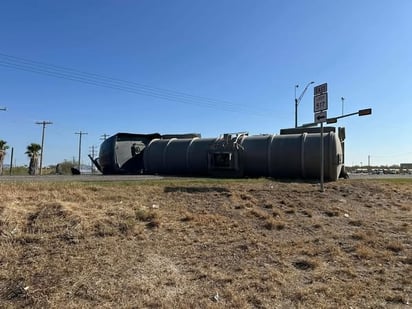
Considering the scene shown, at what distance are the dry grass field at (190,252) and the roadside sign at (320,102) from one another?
4996 millimetres

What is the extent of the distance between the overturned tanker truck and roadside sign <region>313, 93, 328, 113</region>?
641 cm

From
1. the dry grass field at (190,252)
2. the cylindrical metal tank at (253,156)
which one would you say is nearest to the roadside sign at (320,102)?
the dry grass field at (190,252)

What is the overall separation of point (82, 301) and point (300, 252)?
12.9 feet

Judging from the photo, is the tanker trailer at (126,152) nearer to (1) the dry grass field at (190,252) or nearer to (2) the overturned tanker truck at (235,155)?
(2) the overturned tanker truck at (235,155)

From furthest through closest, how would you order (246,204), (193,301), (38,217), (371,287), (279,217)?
(246,204)
(279,217)
(38,217)
(371,287)
(193,301)

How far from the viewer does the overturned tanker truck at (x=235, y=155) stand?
73.2 feet

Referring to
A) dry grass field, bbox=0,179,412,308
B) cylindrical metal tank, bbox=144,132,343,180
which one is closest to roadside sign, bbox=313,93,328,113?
dry grass field, bbox=0,179,412,308

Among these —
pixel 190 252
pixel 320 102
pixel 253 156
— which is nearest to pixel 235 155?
pixel 253 156

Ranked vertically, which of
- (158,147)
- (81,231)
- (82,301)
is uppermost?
(158,147)

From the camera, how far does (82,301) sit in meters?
5.19

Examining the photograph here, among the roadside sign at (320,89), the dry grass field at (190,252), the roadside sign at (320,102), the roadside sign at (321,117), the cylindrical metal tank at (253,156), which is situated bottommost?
the dry grass field at (190,252)

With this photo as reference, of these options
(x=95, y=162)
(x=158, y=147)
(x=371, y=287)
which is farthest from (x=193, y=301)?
(x=95, y=162)

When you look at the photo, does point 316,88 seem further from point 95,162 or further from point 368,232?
point 95,162

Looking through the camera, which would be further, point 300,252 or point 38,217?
point 38,217
